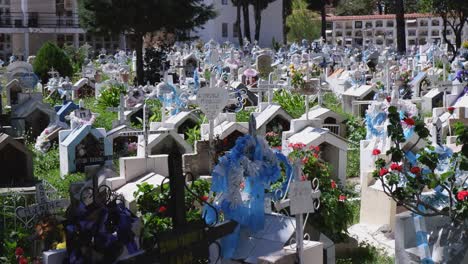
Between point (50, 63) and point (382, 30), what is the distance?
2140 cm

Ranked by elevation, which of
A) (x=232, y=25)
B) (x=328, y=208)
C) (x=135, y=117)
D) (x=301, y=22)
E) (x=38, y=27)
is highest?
(x=301, y=22)

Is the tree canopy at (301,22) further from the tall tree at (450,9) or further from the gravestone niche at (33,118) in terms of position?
the gravestone niche at (33,118)

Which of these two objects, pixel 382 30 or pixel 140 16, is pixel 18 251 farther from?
pixel 382 30

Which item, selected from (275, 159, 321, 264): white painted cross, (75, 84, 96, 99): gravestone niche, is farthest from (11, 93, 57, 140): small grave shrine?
(275, 159, 321, 264): white painted cross

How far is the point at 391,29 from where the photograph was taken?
40.7 meters

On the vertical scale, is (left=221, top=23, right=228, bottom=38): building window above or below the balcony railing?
below

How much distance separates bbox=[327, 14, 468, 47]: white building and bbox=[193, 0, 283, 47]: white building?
15.8 feet

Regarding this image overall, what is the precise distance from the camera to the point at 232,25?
152 feet

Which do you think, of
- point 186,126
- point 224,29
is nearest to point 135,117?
point 186,126

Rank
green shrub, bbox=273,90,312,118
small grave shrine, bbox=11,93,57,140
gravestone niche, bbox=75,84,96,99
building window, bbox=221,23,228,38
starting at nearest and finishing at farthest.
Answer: small grave shrine, bbox=11,93,57,140 → green shrub, bbox=273,90,312,118 → gravestone niche, bbox=75,84,96,99 → building window, bbox=221,23,228,38

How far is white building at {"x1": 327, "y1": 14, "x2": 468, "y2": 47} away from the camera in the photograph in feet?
130

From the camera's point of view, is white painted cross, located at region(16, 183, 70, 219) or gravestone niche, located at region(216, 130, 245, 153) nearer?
white painted cross, located at region(16, 183, 70, 219)

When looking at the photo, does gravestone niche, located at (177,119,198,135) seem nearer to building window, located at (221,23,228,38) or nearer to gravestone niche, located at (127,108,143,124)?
gravestone niche, located at (127,108,143,124)

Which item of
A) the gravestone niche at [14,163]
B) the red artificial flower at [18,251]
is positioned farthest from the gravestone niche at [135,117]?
the red artificial flower at [18,251]
